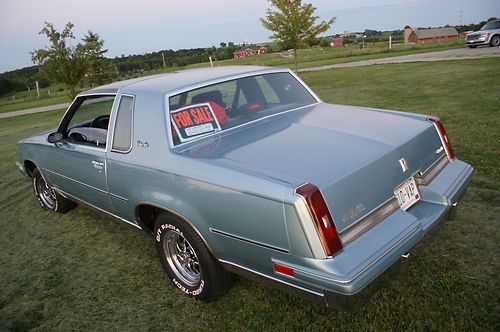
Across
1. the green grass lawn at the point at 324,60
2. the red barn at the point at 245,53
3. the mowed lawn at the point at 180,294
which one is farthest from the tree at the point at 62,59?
the red barn at the point at 245,53

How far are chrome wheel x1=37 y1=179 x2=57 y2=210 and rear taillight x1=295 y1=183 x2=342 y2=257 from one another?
13.3ft

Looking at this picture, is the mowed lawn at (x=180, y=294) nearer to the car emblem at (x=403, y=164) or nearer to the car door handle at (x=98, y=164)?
the car emblem at (x=403, y=164)

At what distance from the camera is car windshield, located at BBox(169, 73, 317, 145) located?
9.57 feet

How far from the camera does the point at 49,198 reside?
5.09 metres

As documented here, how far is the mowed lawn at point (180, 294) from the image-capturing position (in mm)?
2490

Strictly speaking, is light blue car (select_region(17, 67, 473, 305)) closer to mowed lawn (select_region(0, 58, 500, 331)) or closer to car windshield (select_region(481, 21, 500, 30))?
mowed lawn (select_region(0, 58, 500, 331))

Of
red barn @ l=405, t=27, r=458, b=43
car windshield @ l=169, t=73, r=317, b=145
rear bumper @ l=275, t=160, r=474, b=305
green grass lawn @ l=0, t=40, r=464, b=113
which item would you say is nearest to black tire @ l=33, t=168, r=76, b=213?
car windshield @ l=169, t=73, r=317, b=145

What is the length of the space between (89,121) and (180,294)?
223 centimetres

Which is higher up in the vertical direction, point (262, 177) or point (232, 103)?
point (232, 103)

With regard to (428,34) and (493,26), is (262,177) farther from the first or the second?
(428,34)

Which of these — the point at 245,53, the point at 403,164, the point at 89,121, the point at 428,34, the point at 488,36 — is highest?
the point at 245,53

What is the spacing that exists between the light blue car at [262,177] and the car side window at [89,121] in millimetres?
28

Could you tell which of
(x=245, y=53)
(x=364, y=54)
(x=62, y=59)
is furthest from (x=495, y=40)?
(x=245, y=53)

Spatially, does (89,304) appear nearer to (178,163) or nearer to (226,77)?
(178,163)
